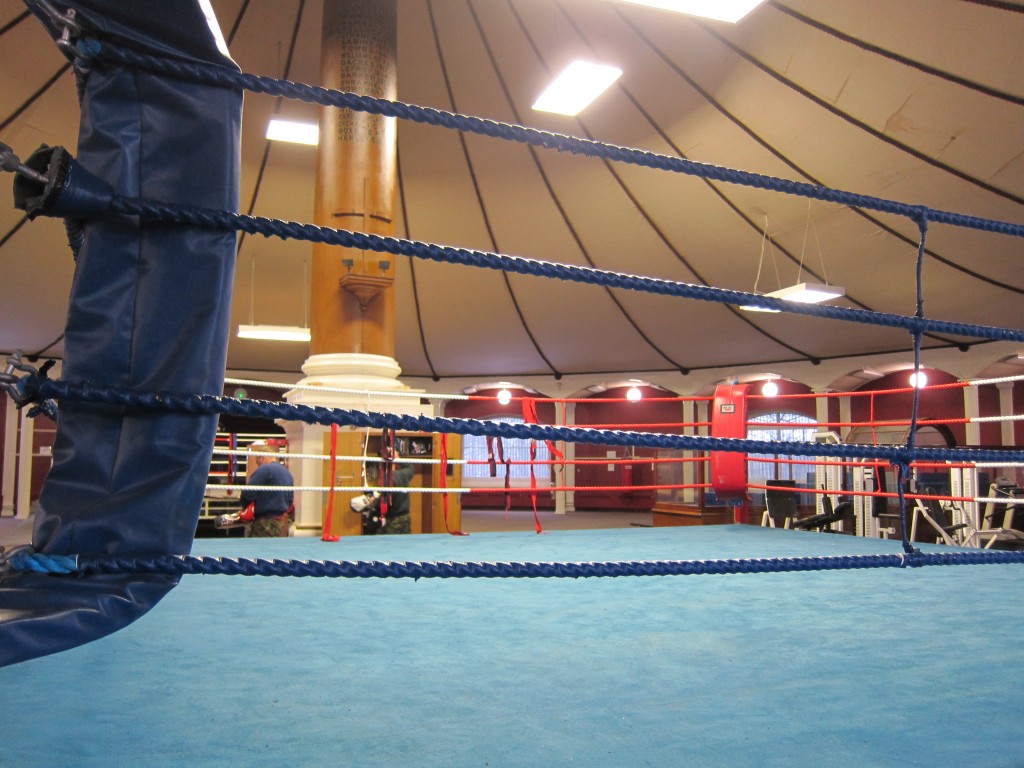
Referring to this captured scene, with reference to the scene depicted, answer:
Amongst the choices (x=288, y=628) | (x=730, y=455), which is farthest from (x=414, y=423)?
(x=730, y=455)

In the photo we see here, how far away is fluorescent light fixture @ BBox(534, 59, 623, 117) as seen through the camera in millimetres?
4660

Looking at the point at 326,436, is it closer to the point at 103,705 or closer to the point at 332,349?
the point at 332,349

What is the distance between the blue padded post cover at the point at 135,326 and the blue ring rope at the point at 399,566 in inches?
0.8

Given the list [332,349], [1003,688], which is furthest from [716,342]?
[1003,688]

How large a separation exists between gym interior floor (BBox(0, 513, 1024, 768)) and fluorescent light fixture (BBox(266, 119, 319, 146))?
14.9 ft

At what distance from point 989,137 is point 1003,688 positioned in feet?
21.4

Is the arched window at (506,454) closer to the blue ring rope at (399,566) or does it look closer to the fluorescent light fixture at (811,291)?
the fluorescent light fixture at (811,291)

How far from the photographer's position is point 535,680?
1124 millimetres

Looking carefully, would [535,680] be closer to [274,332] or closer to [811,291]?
[811,291]

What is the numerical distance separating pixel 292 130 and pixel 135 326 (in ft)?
17.9

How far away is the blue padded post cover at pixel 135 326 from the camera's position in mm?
745

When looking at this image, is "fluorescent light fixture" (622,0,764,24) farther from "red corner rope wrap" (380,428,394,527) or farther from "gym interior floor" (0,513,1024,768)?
"gym interior floor" (0,513,1024,768)

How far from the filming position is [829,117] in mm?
6582

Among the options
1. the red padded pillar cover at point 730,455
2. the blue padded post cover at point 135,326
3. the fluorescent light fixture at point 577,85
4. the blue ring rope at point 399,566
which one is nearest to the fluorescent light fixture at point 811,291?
the fluorescent light fixture at point 577,85
